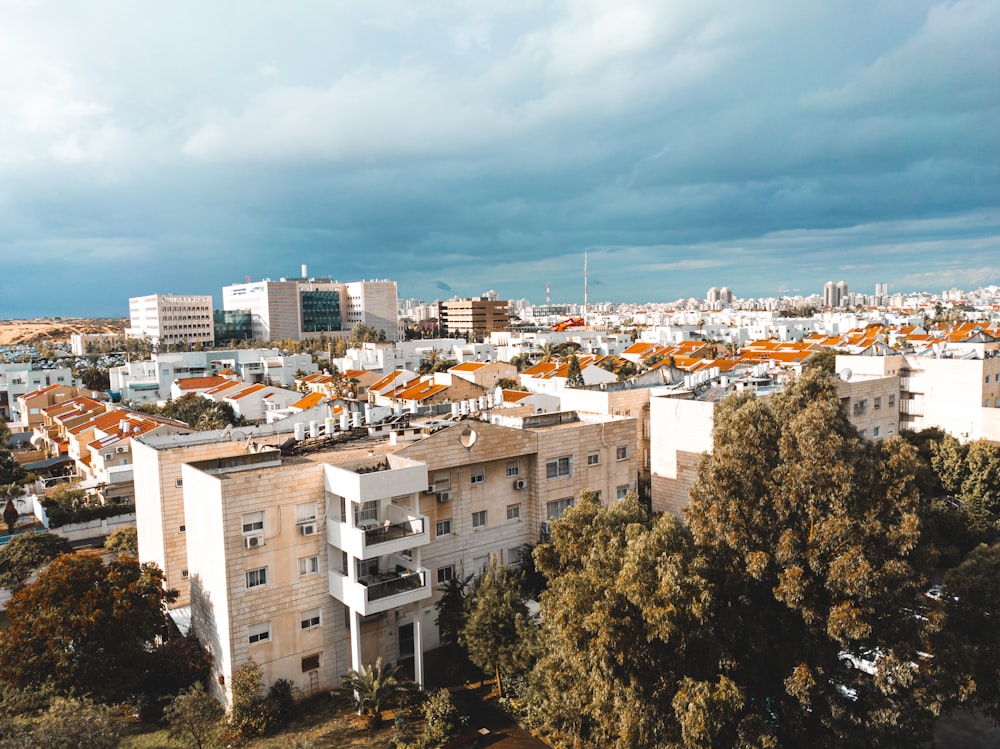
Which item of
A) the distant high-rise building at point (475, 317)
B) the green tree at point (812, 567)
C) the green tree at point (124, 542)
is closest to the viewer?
the green tree at point (812, 567)

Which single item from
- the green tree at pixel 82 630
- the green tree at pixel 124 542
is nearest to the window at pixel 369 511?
the green tree at pixel 82 630

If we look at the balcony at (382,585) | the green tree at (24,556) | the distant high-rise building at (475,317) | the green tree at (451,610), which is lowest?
the green tree at (24,556)

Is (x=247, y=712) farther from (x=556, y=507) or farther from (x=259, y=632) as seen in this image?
(x=556, y=507)

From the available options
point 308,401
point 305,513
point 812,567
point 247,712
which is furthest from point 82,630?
point 308,401

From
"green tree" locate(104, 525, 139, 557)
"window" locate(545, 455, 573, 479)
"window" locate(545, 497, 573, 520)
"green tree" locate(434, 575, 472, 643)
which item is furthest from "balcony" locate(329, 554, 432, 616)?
"green tree" locate(104, 525, 139, 557)

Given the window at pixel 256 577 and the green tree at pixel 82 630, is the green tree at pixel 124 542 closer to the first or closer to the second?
the green tree at pixel 82 630

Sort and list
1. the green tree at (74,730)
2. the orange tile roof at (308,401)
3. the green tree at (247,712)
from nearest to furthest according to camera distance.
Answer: the green tree at (74,730) → the green tree at (247,712) → the orange tile roof at (308,401)

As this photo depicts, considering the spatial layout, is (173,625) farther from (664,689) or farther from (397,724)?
(664,689)
